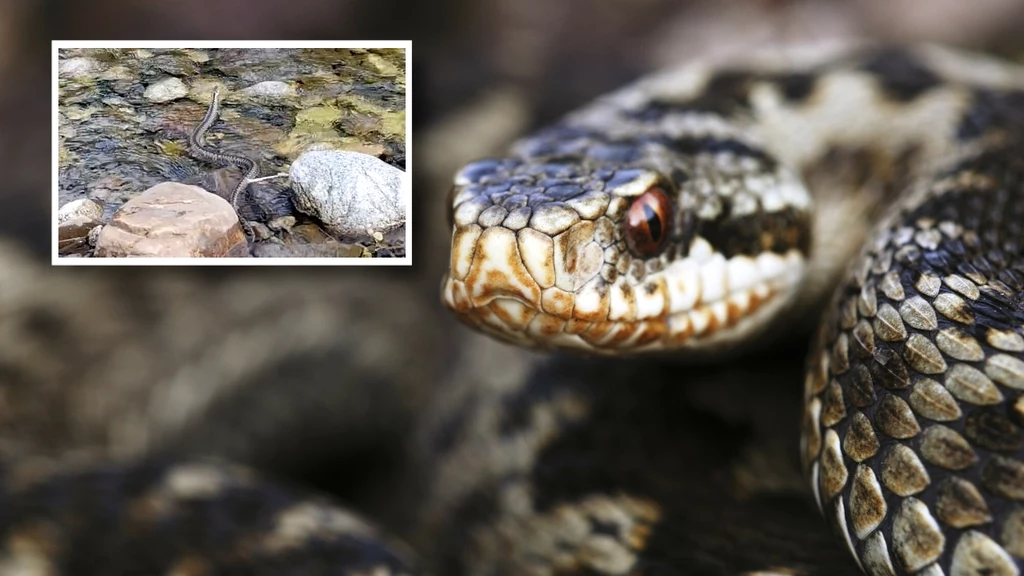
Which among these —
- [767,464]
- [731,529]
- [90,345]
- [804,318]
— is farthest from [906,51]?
[90,345]

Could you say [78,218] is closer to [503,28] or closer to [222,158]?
[222,158]

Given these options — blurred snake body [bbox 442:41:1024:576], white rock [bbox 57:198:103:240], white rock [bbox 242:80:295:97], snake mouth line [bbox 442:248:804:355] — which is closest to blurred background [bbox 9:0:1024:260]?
blurred snake body [bbox 442:41:1024:576]

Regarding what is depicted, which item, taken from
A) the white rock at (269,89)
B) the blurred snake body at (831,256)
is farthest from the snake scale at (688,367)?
the white rock at (269,89)

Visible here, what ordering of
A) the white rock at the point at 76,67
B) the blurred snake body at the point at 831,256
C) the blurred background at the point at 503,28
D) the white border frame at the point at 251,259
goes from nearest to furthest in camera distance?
the blurred snake body at the point at 831,256 → the white border frame at the point at 251,259 → the white rock at the point at 76,67 → the blurred background at the point at 503,28

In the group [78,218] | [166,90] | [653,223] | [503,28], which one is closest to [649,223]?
[653,223]

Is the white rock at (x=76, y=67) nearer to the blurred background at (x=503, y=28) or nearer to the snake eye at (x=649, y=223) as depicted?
the snake eye at (x=649, y=223)
